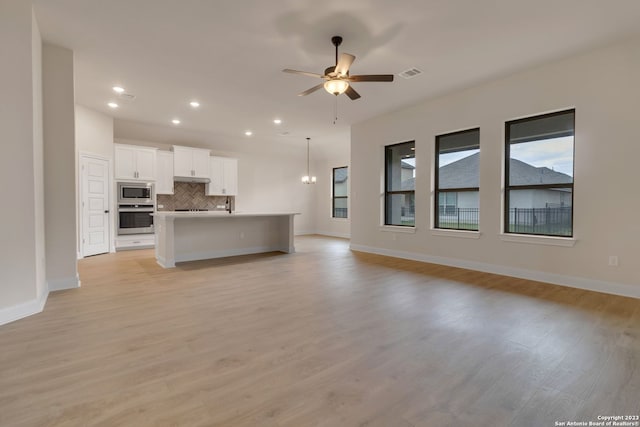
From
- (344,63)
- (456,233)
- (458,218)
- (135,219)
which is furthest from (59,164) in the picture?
(458,218)

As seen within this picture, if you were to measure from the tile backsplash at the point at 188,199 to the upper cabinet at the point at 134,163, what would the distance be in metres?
0.81

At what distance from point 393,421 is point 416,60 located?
4038 mm

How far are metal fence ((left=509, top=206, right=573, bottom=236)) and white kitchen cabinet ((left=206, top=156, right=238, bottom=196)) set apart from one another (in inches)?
270

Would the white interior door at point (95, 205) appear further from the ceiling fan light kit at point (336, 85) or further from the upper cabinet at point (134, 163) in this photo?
the ceiling fan light kit at point (336, 85)

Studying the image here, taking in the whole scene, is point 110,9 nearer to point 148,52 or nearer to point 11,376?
point 148,52

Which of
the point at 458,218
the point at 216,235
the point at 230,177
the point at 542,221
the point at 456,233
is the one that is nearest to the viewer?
the point at 542,221

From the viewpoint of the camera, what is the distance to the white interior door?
6003 mm

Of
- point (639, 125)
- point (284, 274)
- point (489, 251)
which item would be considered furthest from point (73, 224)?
point (639, 125)

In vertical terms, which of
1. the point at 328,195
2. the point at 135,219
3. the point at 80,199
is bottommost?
the point at 135,219

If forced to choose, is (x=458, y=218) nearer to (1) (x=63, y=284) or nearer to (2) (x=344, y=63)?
(2) (x=344, y=63)

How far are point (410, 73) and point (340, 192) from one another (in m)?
6.01

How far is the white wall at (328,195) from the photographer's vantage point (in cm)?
982

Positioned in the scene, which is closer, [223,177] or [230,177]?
[223,177]

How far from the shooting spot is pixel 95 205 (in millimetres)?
6227
